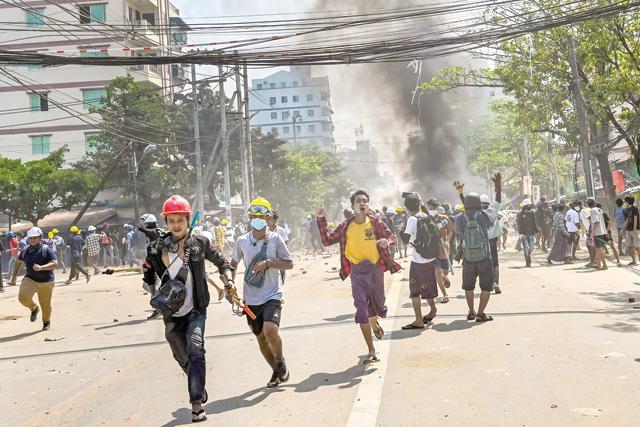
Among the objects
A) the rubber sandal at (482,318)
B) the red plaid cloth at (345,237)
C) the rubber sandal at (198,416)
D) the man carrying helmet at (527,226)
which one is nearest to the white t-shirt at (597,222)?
the man carrying helmet at (527,226)

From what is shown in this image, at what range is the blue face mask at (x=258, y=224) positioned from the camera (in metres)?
6.43

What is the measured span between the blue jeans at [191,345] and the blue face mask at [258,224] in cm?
104

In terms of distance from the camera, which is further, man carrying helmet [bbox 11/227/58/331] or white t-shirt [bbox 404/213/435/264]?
man carrying helmet [bbox 11/227/58/331]

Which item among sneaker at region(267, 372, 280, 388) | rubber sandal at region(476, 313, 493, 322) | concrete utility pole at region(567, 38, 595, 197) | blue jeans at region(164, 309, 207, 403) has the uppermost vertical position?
concrete utility pole at region(567, 38, 595, 197)

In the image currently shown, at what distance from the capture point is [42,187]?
36.8 m

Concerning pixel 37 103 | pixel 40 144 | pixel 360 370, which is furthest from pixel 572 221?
pixel 37 103

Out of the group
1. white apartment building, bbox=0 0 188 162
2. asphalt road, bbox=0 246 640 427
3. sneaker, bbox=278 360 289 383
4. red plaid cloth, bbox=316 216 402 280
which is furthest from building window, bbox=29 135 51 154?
sneaker, bbox=278 360 289 383

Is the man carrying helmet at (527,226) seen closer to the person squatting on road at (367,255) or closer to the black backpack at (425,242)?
the black backpack at (425,242)

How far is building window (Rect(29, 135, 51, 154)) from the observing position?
177 ft

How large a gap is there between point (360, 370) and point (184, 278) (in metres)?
2.08

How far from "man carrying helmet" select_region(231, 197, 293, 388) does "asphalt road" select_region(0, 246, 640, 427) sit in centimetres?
29

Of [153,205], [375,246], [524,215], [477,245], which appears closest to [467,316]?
[477,245]

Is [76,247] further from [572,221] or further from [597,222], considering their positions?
[597,222]

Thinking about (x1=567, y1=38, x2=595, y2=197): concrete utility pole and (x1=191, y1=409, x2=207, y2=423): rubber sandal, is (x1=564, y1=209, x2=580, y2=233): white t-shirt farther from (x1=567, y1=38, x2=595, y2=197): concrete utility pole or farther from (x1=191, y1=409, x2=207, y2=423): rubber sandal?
(x1=191, y1=409, x2=207, y2=423): rubber sandal
